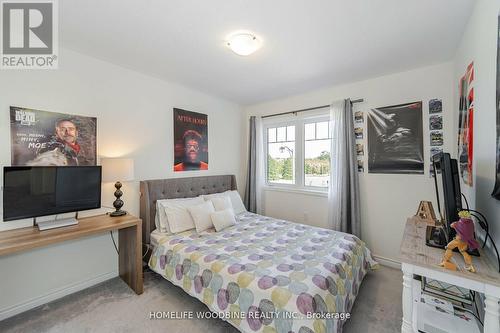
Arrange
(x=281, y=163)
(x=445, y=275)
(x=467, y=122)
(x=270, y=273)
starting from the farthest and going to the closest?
(x=281, y=163)
(x=467, y=122)
(x=270, y=273)
(x=445, y=275)

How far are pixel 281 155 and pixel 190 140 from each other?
1643 mm

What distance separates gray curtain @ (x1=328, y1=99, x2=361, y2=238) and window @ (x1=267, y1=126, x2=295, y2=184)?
0.82 m

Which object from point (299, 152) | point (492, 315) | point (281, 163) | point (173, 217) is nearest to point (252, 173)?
point (281, 163)

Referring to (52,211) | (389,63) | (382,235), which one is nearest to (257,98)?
(389,63)

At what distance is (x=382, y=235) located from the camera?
2.78 metres

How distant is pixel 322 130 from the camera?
133 inches

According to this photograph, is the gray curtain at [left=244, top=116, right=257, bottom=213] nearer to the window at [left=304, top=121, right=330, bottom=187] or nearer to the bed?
the window at [left=304, top=121, right=330, bottom=187]

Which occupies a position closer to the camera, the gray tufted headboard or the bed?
the bed

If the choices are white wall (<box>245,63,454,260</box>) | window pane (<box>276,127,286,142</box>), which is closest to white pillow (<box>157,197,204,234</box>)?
white wall (<box>245,63,454,260</box>)

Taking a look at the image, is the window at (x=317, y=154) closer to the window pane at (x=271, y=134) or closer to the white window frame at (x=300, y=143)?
the white window frame at (x=300, y=143)

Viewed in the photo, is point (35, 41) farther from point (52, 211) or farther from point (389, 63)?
point (389, 63)

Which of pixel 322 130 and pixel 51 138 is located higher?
pixel 322 130

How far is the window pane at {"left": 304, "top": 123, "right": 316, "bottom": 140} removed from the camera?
11.3 feet

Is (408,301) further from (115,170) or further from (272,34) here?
(115,170)
